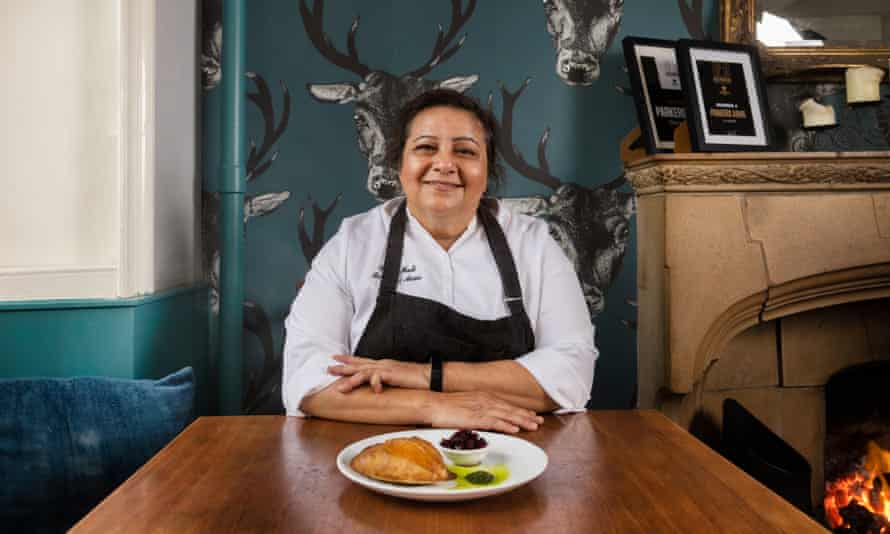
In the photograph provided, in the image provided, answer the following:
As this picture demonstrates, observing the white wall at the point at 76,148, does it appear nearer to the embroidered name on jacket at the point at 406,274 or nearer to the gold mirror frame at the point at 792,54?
the embroidered name on jacket at the point at 406,274

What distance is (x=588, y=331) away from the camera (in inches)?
67.0

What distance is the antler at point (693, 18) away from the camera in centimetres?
267

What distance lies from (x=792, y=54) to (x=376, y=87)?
150 centimetres

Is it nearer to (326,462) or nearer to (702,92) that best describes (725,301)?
(702,92)

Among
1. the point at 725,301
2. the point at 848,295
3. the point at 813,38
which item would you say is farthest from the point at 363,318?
the point at 813,38

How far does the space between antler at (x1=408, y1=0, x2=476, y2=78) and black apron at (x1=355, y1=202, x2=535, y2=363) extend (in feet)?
3.71

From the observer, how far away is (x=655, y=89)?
2404mm

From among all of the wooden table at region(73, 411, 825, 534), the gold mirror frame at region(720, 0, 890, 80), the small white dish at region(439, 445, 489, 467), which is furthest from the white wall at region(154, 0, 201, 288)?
the gold mirror frame at region(720, 0, 890, 80)

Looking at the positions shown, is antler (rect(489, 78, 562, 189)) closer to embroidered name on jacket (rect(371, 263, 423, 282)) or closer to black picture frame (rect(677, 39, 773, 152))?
black picture frame (rect(677, 39, 773, 152))

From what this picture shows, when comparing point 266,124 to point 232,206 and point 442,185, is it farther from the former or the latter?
point 442,185

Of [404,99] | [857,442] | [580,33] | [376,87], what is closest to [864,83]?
[580,33]

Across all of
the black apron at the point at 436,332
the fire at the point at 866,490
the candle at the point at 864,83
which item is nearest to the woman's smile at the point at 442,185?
the black apron at the point at 436,332

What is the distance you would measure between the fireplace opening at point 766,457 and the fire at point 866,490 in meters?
0.63

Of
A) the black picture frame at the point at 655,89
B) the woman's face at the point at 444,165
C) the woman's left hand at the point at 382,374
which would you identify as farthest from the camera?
the black picture frame at the point at 655,89
